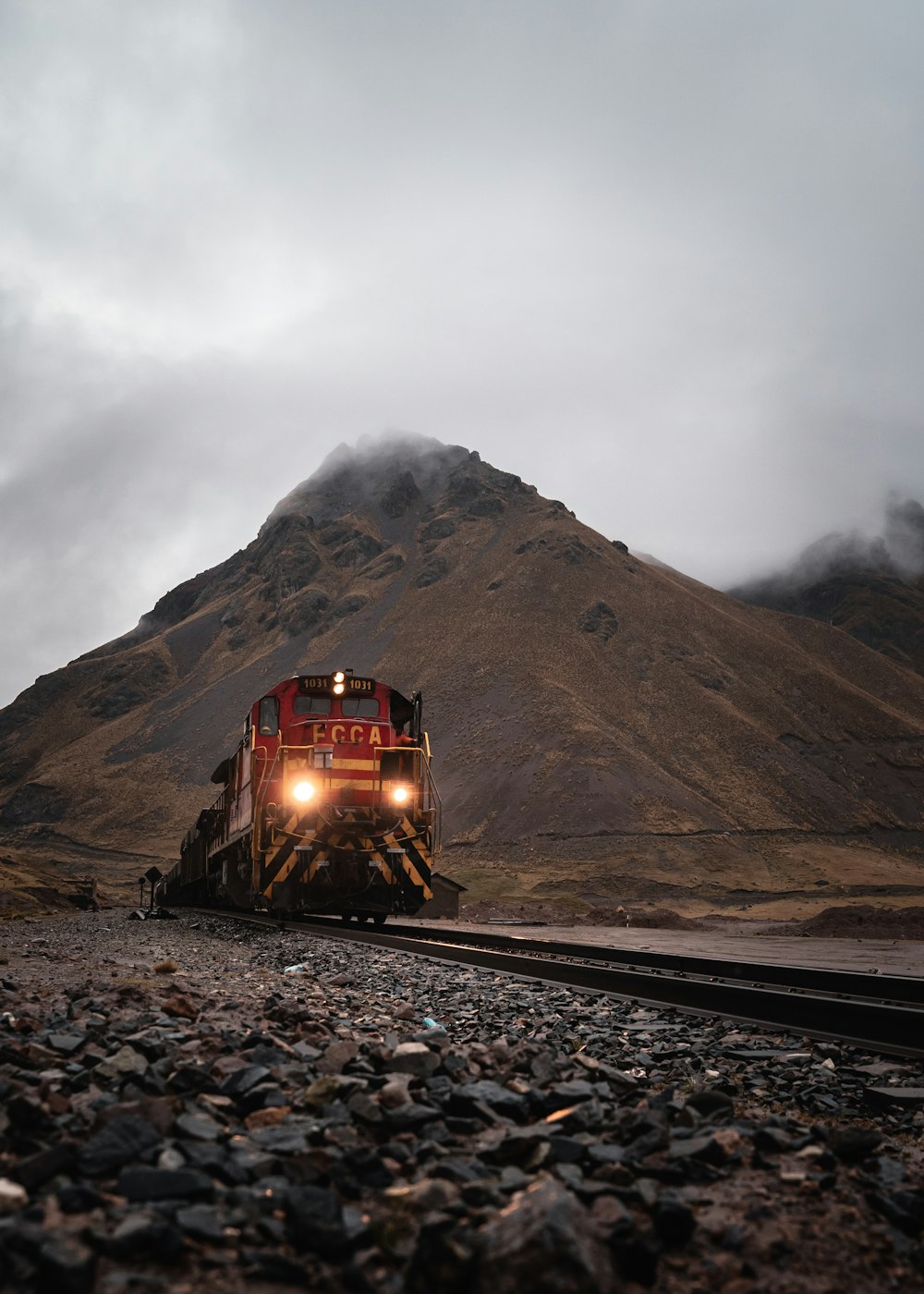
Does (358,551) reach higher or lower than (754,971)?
higher

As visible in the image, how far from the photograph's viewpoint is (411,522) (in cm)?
15325

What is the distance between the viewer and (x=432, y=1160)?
10.4 ft

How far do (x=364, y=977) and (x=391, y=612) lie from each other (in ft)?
364

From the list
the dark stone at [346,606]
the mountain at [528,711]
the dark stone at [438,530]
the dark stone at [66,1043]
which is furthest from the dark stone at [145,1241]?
the dark stone at [438,530]

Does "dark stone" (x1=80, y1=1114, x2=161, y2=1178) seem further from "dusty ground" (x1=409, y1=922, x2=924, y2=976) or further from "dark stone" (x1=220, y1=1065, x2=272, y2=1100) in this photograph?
"dusty ground" (x1=409, y1=922, x2=924, y2=976)

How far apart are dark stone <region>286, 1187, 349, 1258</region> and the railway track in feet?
14.2

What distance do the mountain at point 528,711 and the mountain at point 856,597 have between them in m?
36.0

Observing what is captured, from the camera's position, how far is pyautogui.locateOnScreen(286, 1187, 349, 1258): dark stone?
94.9 inches

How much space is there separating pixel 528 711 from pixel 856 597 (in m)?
118

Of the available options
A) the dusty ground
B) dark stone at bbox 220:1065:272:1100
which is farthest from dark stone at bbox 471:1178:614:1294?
the dusty ground

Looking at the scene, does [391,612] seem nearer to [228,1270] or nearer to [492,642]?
[492,642]

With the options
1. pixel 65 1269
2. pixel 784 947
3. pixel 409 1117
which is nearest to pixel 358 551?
pixel 784 947

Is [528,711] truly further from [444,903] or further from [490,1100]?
[490,1100]

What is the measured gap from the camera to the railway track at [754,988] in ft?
19.5
